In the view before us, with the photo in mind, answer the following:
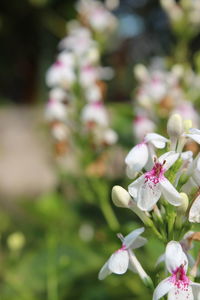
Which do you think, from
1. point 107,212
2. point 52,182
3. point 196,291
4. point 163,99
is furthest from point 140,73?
point 52,182

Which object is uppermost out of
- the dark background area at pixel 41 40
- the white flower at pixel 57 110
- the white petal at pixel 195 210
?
the dark background area at pixel 41 40

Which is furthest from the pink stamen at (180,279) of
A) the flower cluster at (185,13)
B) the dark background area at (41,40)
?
the dark background area at (41,40)

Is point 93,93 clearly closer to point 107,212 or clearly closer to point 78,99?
point 78,99

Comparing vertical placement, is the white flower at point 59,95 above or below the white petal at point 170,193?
above

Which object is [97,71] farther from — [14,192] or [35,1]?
[35,1]

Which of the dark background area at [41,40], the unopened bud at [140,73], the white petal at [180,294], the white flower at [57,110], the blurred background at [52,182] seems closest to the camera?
the white petal at [180,294]

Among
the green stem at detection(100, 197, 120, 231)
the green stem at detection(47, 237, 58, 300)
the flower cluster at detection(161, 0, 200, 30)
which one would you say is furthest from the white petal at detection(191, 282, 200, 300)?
the flower cluster at detection(161, 0, 200, 30)

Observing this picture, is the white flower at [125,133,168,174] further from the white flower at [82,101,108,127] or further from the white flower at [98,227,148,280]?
the white flower at [82,101,108,127]

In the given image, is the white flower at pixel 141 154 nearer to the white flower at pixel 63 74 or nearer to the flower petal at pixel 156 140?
the flower petal at pixel 156 140
